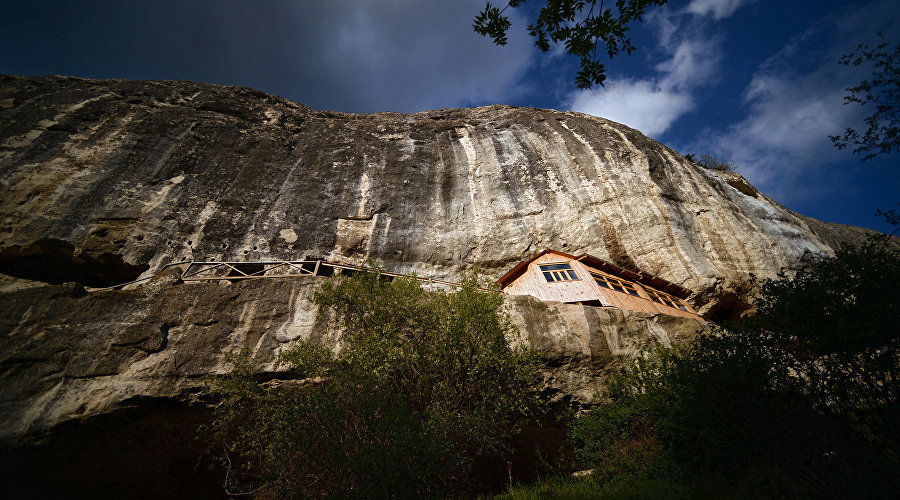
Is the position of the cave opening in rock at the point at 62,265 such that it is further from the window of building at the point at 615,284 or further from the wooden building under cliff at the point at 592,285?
the window of building at the point at 615,284

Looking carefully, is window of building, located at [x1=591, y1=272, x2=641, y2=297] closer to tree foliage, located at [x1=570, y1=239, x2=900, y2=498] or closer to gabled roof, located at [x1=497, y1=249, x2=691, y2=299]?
gabled roof, located at [x1=497, y1=249, x2=691, y2=299]

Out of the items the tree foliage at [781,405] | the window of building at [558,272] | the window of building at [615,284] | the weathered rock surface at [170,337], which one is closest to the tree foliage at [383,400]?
the weathered rock surface at [170,337]

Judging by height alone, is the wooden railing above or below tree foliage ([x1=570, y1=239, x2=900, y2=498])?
above

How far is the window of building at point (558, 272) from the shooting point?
19230mm

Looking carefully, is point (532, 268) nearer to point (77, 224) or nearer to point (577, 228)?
point (577, 228)

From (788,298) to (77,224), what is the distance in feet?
91.8

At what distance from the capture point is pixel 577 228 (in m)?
21.9

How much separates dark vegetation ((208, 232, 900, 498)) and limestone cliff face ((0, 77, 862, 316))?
8035mm

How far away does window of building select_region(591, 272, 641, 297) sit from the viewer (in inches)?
758

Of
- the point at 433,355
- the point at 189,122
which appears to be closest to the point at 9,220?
the point at 189,122

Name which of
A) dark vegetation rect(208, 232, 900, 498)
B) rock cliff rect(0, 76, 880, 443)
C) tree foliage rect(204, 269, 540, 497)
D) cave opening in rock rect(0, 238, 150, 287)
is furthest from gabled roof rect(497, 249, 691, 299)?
cave opening in rock rect(0, 238, 150, 287)

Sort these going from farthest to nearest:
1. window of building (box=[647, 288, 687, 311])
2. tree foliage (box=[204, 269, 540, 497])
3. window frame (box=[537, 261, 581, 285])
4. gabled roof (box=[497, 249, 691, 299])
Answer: window of building (box=[647, 288, 687, 311]) → gabled roof (box=[497, 249, 691, 299]) → window frame (box=[537, 261, 581, 285]) → tree foliage (box=[204, 269, 540, 497])

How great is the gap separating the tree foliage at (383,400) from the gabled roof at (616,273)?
727cm

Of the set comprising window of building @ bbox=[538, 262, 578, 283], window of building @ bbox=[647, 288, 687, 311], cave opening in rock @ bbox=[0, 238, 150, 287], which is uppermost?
cave opening in rock @ bbox=[0, 238, 150, 287]
